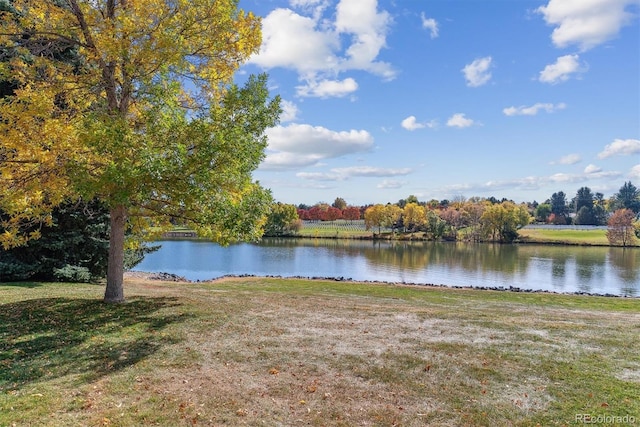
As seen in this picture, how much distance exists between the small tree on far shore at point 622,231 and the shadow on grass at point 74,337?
94157 mm

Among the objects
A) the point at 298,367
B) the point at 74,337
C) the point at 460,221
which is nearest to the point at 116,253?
the point at 74,337

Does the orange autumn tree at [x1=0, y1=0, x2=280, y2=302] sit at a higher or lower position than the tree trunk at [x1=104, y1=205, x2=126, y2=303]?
higher

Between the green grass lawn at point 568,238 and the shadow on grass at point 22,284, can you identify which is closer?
the shadow on grass at point 22,284

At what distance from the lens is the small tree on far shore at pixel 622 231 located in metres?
81.2

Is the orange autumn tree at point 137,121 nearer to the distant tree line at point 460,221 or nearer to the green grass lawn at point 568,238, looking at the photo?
the distant tree line at point 460,221

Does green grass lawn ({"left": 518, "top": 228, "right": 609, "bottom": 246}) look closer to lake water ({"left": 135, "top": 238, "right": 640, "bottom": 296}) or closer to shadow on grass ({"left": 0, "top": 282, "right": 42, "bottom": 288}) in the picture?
lake water ({"left": 135, "top": 238, "right": 640, "bottom": 296})

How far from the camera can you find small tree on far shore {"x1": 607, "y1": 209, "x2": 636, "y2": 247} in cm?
8119

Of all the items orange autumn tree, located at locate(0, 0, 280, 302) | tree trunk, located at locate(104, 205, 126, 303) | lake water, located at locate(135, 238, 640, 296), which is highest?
orange autumn tree, located at locate(0, 0, 280, 302)

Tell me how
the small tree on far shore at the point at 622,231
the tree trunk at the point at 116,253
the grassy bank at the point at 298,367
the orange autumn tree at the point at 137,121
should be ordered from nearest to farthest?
1. the grassy bank at the point at 298,367
2. the orange autumn tree at the point at 137,121
3. the tree trunk at the point at 116,253
4. the small tree on far shore at the point at 622,231

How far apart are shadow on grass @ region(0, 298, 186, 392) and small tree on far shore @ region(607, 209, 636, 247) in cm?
9416

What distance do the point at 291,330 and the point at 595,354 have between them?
636 cm

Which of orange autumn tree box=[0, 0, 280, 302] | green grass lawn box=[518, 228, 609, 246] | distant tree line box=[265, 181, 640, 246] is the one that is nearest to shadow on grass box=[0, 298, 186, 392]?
orange autumn tree box=[0, 0, 280, 302]

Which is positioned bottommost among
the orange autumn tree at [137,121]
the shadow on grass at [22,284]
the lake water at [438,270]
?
the lake water at [438,270]

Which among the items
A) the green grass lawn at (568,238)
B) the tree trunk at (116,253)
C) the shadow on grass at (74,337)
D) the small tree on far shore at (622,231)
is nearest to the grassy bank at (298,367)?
the shadow on grass at (74,337)
